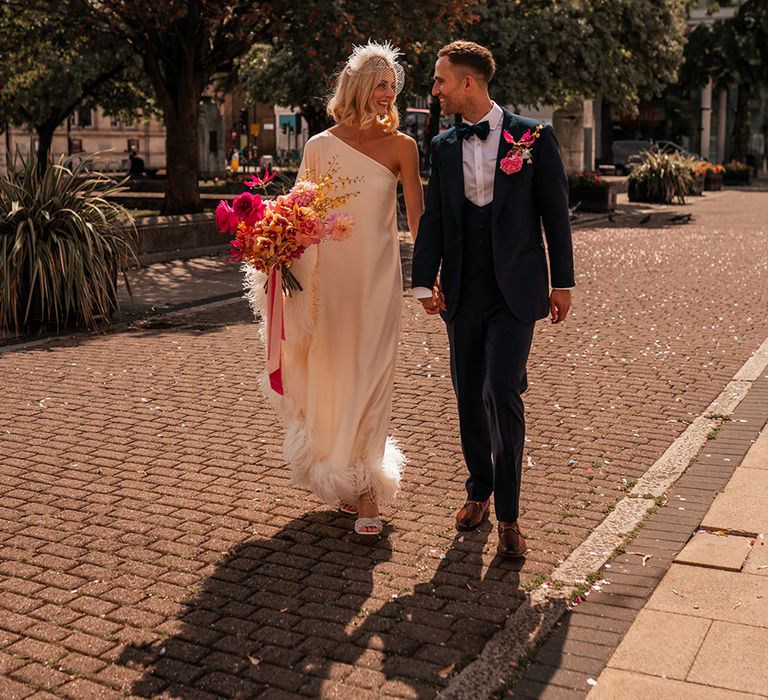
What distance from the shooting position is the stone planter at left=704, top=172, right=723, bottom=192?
41.5m

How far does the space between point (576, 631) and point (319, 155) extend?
2364 mm

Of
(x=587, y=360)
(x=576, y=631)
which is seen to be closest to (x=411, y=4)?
(x=587, y=360)

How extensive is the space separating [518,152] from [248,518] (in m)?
2.11

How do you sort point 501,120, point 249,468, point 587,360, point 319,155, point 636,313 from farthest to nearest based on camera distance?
point 636,313 → point 587,360 → point 249,468 → point 319,155 → point 501,120

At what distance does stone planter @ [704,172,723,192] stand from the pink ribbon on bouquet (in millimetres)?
37665

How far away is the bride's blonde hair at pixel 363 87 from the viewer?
208 inches

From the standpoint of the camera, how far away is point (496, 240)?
16.6 ft

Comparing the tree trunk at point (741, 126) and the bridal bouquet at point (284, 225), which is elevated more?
the tree trunk at point (741, 126)

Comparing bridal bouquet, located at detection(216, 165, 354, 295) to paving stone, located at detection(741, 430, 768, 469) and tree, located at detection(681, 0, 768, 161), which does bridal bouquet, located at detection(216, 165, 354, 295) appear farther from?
tree, located at detection(681, 0, 768, 161)

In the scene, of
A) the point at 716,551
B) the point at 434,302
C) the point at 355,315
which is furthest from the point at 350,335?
the point at 716,551

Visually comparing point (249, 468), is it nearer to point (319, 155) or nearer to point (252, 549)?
point (252, 549)

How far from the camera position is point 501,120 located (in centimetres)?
516

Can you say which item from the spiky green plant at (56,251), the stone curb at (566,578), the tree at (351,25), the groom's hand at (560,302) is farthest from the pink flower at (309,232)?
the tree at (351,25)

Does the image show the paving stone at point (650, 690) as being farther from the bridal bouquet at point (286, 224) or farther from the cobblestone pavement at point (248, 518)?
the bridal bouquet at point (286, 224)
